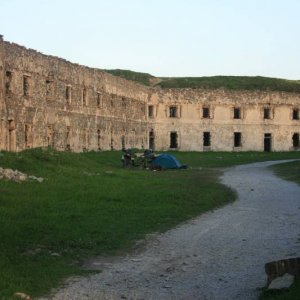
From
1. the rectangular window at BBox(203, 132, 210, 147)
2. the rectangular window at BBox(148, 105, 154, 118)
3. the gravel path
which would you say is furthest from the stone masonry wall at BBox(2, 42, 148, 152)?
the gravel path

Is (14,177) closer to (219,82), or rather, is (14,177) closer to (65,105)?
(65,105)

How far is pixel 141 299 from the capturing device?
23.1 ft

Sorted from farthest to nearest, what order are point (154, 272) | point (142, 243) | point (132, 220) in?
point (132, 220), point (142, 243), point (154, 272)

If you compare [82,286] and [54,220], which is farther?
[54,220]

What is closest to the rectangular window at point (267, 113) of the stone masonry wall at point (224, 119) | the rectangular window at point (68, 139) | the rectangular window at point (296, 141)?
the stone masonry wall at point (224, 119)

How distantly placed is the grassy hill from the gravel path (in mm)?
41621

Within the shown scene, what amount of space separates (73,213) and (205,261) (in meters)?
4.83

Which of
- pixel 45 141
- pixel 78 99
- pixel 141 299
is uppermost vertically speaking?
pixel 78 99

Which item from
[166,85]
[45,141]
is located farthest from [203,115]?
[45,141]

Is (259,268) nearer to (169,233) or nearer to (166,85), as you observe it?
(169,233)

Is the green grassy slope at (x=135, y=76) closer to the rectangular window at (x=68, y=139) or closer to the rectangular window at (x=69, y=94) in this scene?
the rectangular window at (x=69, y=94)

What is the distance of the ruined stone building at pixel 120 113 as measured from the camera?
2964 centimetres

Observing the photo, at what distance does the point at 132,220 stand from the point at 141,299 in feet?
18.1

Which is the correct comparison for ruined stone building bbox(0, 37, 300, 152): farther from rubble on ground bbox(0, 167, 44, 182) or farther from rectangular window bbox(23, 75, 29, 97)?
rubble on ground bbox(0, 167, 44, 182)
